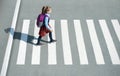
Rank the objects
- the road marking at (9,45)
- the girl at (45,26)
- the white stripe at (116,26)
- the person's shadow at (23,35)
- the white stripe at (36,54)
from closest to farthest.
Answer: the road marking at (9,45)
the white stripe at (36,54)
the girl at (45,26)
the person's shadow at (23,35)
the white stripe at (116,26)

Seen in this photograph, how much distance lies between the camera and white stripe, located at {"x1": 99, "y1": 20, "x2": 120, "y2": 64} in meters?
10.9

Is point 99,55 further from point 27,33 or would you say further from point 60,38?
point 27,33

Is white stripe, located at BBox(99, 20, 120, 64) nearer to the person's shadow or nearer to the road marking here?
the person's shadow

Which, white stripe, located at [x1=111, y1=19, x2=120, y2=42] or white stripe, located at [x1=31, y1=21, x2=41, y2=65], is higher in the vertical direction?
white stripe, located at [x1=111, y1=19, x2=120, y2=42]

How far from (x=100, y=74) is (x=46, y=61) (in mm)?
2127

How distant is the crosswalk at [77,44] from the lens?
35.6 feet

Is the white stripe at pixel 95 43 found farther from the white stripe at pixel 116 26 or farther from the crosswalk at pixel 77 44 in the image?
the white stripe at pixel 116 26

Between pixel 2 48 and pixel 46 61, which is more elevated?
pixel 2 48

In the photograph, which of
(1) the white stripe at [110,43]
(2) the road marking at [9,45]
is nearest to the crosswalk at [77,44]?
(1) the white stripe at [110,43]

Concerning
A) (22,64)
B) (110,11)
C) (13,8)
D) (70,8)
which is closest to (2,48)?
(22,64)

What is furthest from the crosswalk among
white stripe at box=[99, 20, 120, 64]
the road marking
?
the road marking

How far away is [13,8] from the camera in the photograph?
1418 centimetres

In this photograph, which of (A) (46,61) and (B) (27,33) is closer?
(A) (46,61)

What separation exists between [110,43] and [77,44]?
54.2 inches
